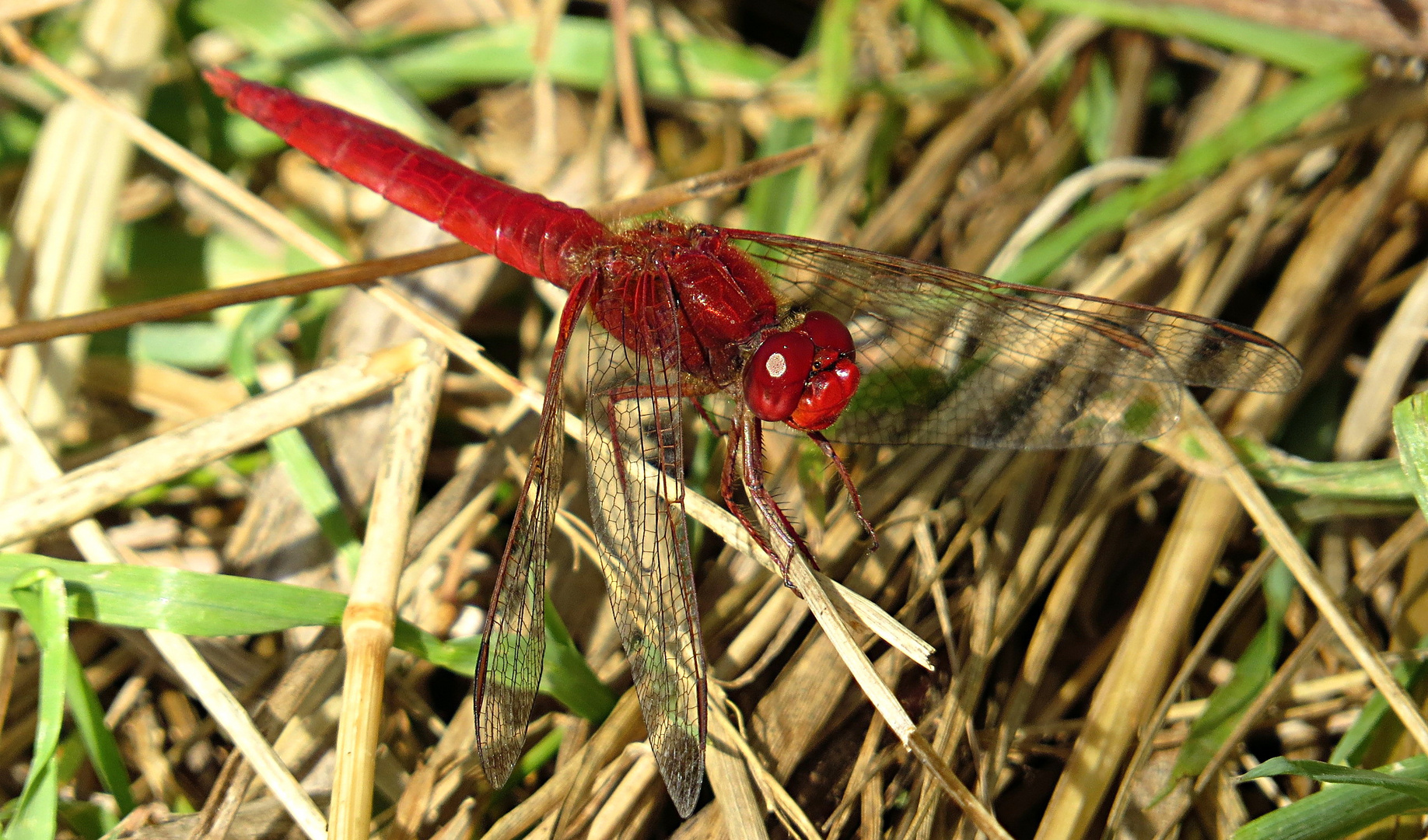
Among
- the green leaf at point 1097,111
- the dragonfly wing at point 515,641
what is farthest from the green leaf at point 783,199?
the dragonfly wing at point 515,641

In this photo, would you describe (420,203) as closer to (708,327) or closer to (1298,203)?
(708,327)

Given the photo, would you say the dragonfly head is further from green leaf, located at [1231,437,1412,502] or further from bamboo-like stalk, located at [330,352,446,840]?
green leaf, located at [1231,437,1412,502]

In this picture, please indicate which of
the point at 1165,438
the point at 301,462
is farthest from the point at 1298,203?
the point at 301,462

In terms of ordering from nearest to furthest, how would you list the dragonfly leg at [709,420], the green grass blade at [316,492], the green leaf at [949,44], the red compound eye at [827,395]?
the red compound eye at [827,395] → the green grass blade at [316,492] → the dragonfly leg at [709,420] → the green leaf at [949,44]

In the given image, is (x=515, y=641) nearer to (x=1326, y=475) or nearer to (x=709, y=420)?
(x=709, y=420)

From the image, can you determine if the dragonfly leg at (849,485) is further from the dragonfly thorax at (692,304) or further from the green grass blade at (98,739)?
the green grass blade at (98,739)

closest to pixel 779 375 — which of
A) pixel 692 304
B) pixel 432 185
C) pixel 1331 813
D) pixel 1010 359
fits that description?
pixel 692 304
